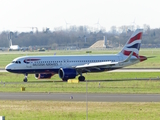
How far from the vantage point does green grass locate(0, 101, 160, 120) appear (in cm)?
2883

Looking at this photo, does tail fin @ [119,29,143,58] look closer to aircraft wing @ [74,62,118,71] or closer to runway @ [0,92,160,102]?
aircraft wing @ [74,62,118,71]

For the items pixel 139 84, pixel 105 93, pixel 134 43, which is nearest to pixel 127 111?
pixel 105 93

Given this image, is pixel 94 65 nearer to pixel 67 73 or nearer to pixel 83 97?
pixel 67 73

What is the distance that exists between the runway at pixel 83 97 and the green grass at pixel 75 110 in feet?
7.50

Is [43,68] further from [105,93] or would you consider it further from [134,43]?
[105,93]

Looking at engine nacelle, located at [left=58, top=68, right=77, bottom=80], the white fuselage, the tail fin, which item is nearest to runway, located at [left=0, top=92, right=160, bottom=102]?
engine nacelle, located at [left=58, top=68, right=77, bottom=80]

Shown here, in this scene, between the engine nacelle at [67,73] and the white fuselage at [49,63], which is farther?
the white fuselage at [49,63]

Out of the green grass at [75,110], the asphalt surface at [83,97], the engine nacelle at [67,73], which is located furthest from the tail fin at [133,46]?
the green grass at [75,110]

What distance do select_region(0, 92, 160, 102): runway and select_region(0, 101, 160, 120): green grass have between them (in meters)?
2.28

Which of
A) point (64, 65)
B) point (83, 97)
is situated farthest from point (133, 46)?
point (83, 97)

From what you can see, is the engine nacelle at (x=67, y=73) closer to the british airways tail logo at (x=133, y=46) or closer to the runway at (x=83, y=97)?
the british airways tail logo at (x=133, y=46)

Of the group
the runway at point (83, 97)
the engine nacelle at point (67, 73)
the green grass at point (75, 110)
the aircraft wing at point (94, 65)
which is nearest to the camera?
the green grass at point (75, 110)

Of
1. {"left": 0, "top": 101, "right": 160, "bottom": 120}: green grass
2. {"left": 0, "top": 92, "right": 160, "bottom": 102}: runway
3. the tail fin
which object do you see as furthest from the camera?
the tail fin

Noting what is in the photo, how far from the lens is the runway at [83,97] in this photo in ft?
125
